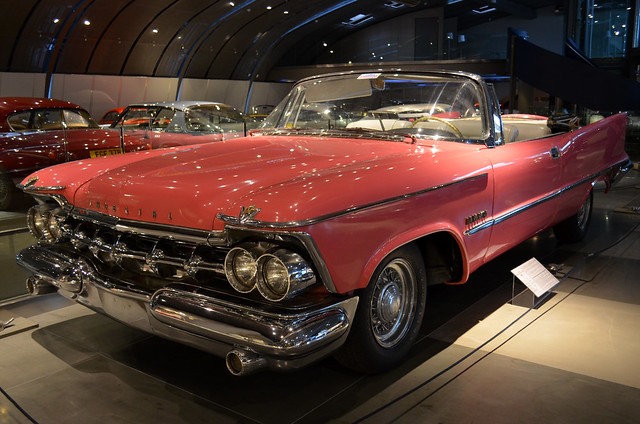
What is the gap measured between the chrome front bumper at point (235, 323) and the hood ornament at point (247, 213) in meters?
0.34

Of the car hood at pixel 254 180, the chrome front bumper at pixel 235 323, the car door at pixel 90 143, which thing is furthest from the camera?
the car door at pixel 90 143

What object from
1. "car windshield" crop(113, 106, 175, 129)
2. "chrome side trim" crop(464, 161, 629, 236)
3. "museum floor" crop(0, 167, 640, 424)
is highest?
"car windshield" crop(113, 106, 175, 129)

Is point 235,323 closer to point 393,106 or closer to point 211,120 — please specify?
point 393,106

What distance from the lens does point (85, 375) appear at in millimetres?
2926

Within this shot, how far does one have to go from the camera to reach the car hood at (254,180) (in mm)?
2387

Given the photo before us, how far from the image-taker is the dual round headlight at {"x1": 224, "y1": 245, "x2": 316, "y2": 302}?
220 cm

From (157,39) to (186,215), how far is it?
19.8 meters

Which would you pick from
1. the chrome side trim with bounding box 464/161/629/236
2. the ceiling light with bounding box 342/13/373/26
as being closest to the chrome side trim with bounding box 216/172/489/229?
the chrome side trim with bounding box 464/161/629/236

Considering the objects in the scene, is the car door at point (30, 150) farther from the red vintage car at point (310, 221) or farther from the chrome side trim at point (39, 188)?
the red vintage car at point (310, 221)

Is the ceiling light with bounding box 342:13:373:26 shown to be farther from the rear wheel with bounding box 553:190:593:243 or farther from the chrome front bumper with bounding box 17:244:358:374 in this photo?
the chrome front bumper with bounding box 17:244:358:374

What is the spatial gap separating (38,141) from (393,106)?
4.08m

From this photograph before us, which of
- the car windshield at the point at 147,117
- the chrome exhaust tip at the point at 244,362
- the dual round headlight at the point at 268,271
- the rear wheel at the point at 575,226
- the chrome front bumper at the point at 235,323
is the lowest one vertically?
the rear wheel at the point at 575,226

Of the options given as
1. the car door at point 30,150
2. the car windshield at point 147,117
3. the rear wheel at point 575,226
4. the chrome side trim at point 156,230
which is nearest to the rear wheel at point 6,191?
the car door at point 30,150

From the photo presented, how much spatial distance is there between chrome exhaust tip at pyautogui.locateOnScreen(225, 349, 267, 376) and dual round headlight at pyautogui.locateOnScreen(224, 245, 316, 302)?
229mm
